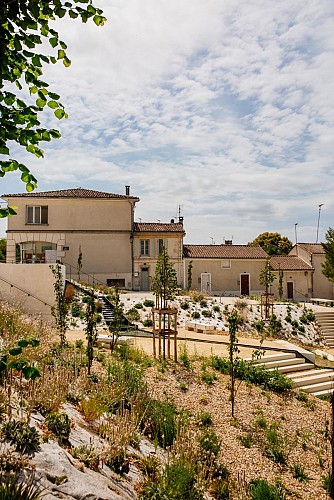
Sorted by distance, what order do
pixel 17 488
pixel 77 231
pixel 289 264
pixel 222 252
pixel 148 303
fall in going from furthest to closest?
pixel 289 264
pixel 222 252
pixel 77 231
pixel 148 303
pixel 17 488

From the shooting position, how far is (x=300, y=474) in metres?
7.23

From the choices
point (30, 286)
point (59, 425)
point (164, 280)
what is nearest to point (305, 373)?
point (164, 280)

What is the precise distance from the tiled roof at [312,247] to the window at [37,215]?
2328cm

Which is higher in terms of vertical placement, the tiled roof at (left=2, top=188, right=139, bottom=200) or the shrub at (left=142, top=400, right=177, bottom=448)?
the tiled roof at (left=2, top=188, right=139, bottom=200)

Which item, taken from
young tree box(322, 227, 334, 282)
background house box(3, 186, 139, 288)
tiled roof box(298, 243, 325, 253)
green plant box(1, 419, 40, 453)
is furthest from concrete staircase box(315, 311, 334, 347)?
green plant box(1, 419, 40, 453)

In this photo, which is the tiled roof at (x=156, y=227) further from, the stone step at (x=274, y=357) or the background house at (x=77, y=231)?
the stone step at (x=274, y=357)

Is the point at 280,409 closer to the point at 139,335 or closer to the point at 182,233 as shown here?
the point at 139,335

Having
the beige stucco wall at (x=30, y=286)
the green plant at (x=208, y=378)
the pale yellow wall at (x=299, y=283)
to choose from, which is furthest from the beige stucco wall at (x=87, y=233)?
the green plant at (x=208, y=378)

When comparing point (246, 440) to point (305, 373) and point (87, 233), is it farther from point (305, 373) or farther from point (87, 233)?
point (87, 233)

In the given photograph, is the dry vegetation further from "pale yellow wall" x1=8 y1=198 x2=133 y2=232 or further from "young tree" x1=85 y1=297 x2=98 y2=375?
"pale yellow wall" x1=8 y1=198 x2=133 y2=232

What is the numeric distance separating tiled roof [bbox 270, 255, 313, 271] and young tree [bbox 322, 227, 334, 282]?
1904mm

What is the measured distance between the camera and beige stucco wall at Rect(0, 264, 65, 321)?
19.2 meters

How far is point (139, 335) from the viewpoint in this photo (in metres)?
17.3

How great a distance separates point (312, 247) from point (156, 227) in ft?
51.4
